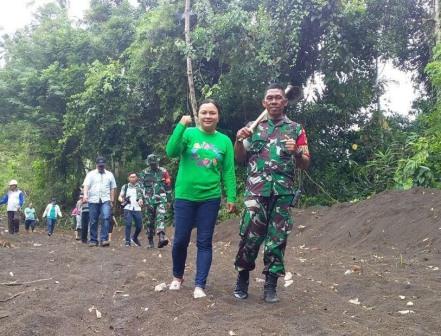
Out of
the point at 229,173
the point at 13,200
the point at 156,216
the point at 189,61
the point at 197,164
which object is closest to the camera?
the point at 197,164

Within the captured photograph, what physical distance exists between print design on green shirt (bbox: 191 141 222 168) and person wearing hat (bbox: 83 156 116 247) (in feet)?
18.8

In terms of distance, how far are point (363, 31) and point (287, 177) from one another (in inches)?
583

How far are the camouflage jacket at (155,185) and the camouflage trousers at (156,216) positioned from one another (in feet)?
0.31

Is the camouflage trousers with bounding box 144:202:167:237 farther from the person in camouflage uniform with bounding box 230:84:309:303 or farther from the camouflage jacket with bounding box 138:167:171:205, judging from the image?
the person in camouflage uniform with bounding box 230:84:309:303

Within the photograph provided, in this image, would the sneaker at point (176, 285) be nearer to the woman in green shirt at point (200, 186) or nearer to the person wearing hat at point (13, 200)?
the woman in green shirt at point (200, 186)

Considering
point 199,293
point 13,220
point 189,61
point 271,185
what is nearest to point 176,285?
point 199,293

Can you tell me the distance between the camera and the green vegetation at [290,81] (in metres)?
17.4

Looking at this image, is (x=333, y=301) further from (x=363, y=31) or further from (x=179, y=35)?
(x=179, y=35)

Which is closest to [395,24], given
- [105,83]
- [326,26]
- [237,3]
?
[326,26]

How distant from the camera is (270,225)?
15.7 ft

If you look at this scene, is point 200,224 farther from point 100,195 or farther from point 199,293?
point 100,195

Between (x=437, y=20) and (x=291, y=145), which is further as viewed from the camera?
(x=437, y=20)

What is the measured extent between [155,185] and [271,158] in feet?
19.9

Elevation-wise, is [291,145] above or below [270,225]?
above
